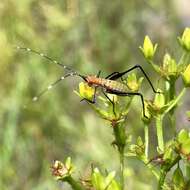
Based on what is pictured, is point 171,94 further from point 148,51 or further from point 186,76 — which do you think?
point 148,51

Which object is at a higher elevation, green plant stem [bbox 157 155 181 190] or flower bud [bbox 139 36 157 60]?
flower bud [bbox 139 36 157 60]

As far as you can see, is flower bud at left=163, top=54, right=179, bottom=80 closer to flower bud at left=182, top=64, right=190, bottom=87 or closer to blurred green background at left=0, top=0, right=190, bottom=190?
flower bud at left=182, top=64, right=190, bottom=87

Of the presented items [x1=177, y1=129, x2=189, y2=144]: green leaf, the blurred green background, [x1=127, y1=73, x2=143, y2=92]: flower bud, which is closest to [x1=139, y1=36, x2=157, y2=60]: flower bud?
[x1=127, y1=73, x2=143, y2=92]: flower bud

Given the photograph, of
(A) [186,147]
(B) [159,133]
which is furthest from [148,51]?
(A) [186,147]

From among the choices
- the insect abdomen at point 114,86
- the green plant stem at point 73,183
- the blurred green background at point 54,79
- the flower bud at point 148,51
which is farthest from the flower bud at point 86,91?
the blurred green background at point 54,79

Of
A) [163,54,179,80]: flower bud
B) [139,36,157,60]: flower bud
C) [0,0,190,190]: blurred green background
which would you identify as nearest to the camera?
[163,54,179,80]: flower bud

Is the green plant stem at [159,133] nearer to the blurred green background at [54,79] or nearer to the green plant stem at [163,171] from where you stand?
the green plant stem at [163,171]

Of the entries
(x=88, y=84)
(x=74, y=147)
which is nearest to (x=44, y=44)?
(x=74, y=147)

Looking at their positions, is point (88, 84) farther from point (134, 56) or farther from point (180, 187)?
point (134, 56)
